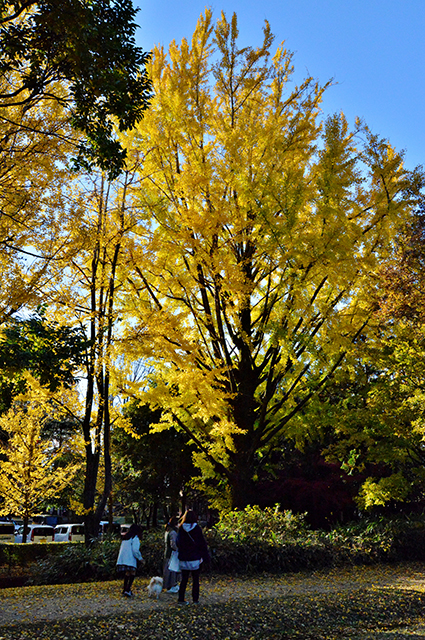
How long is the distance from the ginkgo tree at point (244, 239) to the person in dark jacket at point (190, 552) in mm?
2159

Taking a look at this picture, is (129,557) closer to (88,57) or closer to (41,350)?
(41,350)

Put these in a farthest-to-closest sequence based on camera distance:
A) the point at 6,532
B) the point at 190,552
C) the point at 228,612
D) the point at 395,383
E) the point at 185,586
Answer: the point at 6,532 → the point at 395,383 → the point at 190,552 → the point at 185,586 → the point at 228,612

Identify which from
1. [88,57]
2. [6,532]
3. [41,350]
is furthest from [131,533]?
[6,532]

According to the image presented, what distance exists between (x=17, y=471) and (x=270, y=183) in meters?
17.3

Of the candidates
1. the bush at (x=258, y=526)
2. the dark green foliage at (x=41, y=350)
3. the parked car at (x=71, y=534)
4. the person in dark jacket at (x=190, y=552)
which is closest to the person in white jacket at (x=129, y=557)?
the person in dark jacket at (x=190, y=552)

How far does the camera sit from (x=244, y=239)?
9.17 metres

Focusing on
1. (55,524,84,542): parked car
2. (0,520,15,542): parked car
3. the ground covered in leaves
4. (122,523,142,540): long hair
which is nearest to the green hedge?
the ground covered in leaves

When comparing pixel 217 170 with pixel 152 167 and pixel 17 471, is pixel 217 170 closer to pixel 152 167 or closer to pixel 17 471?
pixel 152 167

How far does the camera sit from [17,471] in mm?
19969

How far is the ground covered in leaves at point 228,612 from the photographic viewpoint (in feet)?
17.4

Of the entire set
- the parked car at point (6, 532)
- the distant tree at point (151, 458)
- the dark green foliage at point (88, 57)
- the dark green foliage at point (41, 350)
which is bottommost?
the parked car at point (6, 532)

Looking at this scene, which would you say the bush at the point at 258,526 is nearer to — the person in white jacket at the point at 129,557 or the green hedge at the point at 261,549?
the green hedge at the point at 261,549

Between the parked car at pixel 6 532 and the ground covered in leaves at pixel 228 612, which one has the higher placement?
the ground covered in leaves at pixel 228 612

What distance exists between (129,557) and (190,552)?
1074mm
